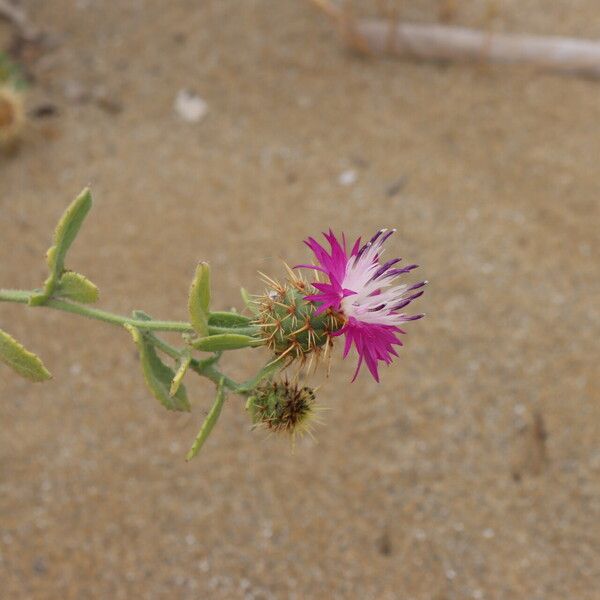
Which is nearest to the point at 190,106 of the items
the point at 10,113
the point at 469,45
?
the point at 10,113

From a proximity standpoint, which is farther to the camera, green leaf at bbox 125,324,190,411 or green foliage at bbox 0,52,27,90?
green foliage at bbox 0,52,27,90

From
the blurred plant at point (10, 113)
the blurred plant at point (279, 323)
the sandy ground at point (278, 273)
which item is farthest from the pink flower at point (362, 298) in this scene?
the blurred plant at point (10, 113)

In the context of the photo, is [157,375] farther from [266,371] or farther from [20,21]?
[20,21]

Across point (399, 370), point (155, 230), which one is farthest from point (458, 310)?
point (155, 230)

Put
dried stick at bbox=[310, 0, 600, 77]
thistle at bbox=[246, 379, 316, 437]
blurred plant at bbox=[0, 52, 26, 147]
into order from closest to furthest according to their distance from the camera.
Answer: thistle at bbox=[246, 379, 316, 437] → blurred plant at bbox=[0, 52, 26, 147] → dried stick at bbox=[310, 0, 600, 77]

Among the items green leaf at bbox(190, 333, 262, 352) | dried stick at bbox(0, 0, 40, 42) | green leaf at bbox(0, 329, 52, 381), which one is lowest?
green leaf at bbox(0, 329, 52, 381)

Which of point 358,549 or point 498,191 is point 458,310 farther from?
point 358,549

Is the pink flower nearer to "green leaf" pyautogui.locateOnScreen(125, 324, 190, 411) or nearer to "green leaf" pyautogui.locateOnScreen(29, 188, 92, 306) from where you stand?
"green leaf" pyautogui.locateOnScreen(125, 324, 190, 411)

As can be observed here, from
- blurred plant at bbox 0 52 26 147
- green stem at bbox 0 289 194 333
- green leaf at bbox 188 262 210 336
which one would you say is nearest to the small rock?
blurred plant at bbox 0 52 26 147
